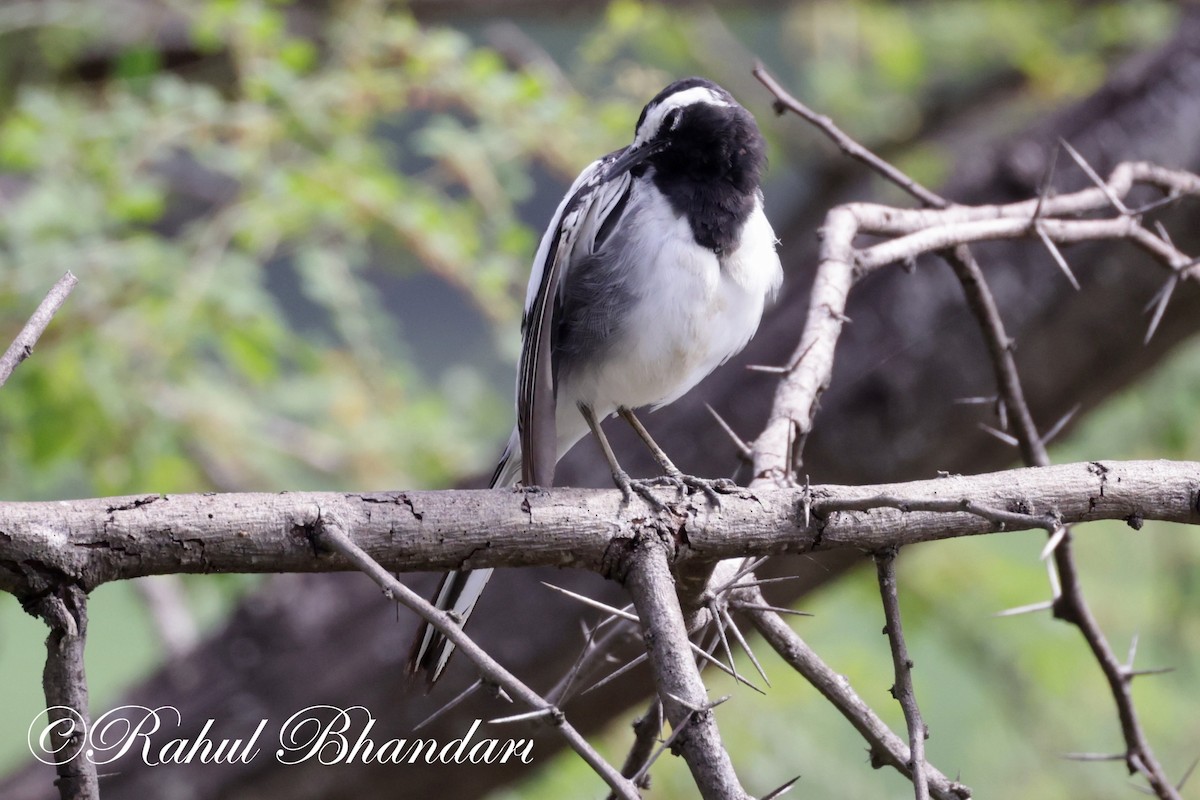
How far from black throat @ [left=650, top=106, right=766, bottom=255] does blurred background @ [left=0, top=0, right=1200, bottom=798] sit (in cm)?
103

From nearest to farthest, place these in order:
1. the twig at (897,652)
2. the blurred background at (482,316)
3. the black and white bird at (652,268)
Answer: the twig at (897,652) < the black and white bird at (652,268) < the blurred background at (482,316)

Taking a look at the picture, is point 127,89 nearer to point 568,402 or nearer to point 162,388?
point 162,388

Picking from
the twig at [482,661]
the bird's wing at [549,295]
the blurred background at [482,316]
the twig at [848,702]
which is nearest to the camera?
the twig at [482,661]

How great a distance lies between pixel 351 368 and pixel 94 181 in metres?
1.50

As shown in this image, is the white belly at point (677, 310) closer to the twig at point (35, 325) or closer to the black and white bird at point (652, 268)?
the black and white bird at point (652, 268)

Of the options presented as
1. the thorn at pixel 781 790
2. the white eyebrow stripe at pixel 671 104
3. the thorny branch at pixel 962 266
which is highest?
the white eyebrow stripe at pixel 671 104

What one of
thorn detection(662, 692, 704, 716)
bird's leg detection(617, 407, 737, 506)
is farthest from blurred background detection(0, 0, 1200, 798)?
thorn detection(662, 692, 704, 716)

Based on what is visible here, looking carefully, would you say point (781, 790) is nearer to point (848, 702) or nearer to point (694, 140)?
point (848, 702)

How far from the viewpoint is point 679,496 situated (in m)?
1.50

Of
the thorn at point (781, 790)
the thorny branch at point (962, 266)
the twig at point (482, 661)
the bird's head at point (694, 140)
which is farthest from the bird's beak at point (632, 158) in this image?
the thorn at point (781, 790)

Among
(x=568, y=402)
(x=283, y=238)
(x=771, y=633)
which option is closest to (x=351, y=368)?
(x=283, y=238)

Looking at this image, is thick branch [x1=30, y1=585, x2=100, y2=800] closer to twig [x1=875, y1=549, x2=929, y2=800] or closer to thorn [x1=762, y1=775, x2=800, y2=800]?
thorn [x1=762, y1=775, x2=800, y2=800]

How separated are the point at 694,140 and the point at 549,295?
49 cm

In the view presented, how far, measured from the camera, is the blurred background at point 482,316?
3.11m
